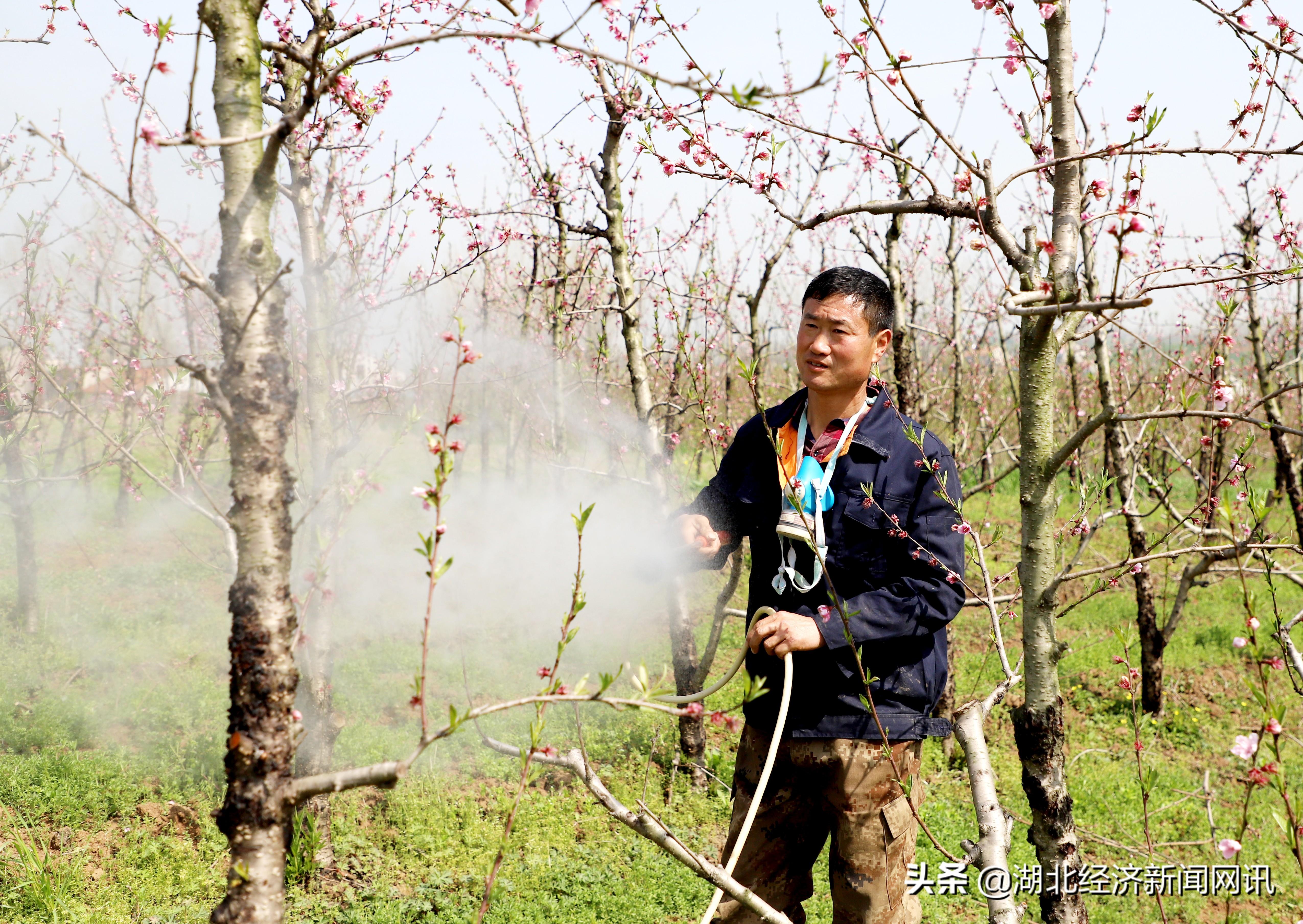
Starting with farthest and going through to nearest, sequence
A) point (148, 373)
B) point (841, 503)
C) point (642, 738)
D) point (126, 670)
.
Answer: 1. point (148, 373)
2. point (126, 670)
3. point (642, 738)
4. point (841, 503)

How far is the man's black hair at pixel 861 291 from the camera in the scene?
2525mm

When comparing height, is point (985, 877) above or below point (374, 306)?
below

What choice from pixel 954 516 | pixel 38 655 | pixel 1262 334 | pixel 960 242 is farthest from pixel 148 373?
pixel 1262 334

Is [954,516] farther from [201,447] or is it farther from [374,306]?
[201,447]

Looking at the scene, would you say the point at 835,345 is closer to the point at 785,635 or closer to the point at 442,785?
the point at 785,635

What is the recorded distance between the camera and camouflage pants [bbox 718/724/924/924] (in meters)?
2.39

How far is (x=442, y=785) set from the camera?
4.86 meters

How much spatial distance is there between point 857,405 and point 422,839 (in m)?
3.18

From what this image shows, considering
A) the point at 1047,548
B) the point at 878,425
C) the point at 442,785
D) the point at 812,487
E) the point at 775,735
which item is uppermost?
the point at 878,425

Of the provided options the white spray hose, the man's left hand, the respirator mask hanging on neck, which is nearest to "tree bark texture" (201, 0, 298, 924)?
the white spray hose

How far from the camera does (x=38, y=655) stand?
19.8ft

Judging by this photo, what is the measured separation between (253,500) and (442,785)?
13.2 ft

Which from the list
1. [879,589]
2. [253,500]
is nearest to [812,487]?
[879,589]

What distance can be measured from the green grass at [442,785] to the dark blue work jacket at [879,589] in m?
0.59
